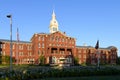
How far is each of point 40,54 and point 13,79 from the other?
74407 mm

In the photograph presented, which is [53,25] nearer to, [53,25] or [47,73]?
[53,25]

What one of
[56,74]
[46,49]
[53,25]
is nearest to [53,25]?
[53,25]

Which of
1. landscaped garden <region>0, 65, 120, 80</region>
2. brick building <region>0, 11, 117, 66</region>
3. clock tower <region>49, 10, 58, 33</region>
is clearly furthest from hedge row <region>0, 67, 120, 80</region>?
clock tower <region>49, 10, 58, 33</region>

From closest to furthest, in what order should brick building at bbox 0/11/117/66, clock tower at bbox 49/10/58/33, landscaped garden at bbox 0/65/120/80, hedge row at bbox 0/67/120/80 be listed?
hedge row at bbox 0/67/120/80 → landscaped garden at bbox 0/65/120/80 → brick building at bbox 0/11/117/66 → clock tower at bbox 49/10/58/33

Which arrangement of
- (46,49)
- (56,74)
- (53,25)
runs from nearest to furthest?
(56,74), (46,49), (53,25)

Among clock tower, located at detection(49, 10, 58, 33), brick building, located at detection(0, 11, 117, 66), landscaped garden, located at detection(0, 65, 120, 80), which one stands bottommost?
landscaped garden, located at detection(0, 65, 120, 80)

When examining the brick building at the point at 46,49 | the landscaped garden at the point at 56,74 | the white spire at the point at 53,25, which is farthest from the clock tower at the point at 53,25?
the landscaped garden at the point at 56,74

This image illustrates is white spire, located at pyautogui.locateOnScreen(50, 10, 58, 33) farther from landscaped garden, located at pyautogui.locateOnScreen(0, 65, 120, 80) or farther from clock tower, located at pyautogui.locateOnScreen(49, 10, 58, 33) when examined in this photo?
landscaped garden, located at pyautogui.locateOnScreen(0, 65, 120, 80)

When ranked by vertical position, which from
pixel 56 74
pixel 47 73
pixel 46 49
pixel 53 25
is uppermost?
pixel 53 25

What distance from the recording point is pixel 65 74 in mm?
33500

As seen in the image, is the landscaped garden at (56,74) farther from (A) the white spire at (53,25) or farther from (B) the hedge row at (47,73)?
(A) the white spire at (53,25)

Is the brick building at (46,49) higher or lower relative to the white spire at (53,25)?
lower

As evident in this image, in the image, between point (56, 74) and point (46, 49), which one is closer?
point (56, 74)

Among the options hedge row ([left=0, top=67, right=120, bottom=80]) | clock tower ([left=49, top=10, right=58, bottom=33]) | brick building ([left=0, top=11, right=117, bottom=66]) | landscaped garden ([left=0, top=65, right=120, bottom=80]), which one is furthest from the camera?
clock tower ([left=49, top=10, right=58, bottom=33])
